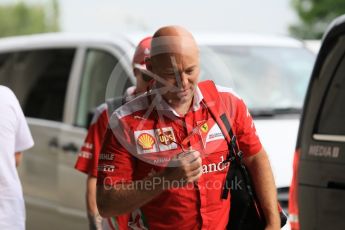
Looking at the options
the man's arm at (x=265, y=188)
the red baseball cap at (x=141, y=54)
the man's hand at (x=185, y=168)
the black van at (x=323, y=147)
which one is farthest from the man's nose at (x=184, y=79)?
the red baseball cap at (x=141, y=54)

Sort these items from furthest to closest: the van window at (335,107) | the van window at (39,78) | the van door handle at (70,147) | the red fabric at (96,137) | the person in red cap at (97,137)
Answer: the van window at (39,78) < the van door handle at (70,147) < the red fabric at (96,137) < the person in red cap at (97,137) < the van window at (335,107)

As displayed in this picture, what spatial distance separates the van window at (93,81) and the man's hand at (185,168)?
3.91 metres

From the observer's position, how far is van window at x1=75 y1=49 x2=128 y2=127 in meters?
7.27

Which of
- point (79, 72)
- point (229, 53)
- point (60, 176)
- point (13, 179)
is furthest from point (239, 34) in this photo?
point (13, 179)

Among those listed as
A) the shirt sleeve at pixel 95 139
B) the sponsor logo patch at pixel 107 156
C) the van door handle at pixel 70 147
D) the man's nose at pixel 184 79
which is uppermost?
the man's nose at pixel 184 79

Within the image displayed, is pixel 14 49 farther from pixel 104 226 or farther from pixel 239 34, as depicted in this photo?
pixel 104 226

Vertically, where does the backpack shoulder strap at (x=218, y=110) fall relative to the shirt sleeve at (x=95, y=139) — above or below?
above

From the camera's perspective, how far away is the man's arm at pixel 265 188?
3729 millimetres

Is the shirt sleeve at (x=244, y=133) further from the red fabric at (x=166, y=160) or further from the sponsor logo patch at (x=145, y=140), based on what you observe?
the sponsor logo patch at (x=145, y=140)

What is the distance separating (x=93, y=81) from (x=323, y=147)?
3227mm

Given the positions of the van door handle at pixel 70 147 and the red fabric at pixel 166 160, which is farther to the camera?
the van door handle at pixel 70 147

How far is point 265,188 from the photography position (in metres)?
3.73

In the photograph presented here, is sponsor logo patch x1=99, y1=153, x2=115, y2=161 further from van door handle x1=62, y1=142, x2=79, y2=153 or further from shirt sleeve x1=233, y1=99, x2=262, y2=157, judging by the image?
van door handle x1=62, y1=142, x2=79, y2=153

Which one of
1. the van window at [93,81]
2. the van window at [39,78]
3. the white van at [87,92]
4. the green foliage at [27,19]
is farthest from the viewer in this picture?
the green foliage at [27,19]
